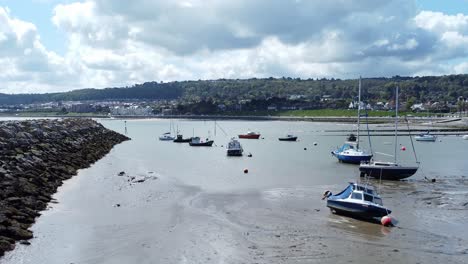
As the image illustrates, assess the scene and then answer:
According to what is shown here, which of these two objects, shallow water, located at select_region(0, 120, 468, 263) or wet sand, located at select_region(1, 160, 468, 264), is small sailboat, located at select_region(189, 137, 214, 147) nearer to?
shallow water, located at select_region(0, 120, 468, 263)

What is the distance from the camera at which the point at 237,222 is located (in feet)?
79.4

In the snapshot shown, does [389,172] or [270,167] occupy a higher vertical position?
[389,172]

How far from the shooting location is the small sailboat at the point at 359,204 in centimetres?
2436

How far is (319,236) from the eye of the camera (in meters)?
21.6

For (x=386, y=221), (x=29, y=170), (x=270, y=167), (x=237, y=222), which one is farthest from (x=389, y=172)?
(x=29, y=170)

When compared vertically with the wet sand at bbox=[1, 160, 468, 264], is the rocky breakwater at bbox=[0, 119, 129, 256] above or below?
above

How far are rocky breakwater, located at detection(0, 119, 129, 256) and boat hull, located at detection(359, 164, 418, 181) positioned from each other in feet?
70.7

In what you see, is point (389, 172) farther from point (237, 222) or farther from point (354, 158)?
point (237, 222)

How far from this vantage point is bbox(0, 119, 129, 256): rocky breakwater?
819 inches

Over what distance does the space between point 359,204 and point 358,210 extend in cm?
30

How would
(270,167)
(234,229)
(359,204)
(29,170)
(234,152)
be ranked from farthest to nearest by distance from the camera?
(234,152)
(270,167)
(29,170)
(359,204)
(234,229)

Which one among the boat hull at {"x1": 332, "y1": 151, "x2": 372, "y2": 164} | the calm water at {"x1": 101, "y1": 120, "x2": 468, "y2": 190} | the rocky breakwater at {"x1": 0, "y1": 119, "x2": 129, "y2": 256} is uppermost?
the rocky breakwater at {"x1": 0, "y1": 119, "x2": 129, "y2": 256}

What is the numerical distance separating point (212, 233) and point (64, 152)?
94.1ft

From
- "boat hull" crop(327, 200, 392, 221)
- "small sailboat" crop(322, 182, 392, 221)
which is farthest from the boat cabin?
"boat hull" crop(327, 200, 392, 221)
